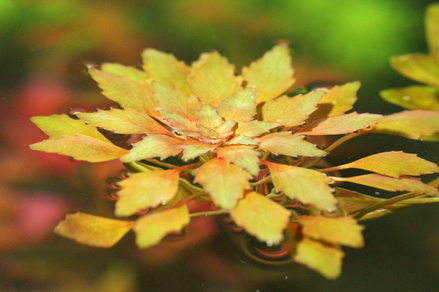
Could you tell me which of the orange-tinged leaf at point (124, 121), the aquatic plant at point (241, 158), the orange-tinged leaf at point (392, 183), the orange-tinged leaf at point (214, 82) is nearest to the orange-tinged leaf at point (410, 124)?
the aquatic plant at point (241, 158)

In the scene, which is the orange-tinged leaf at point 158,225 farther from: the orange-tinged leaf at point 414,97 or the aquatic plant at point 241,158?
the orange-tinged leaf at point 414,97

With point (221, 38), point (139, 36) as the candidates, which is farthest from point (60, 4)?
point (221, 38)

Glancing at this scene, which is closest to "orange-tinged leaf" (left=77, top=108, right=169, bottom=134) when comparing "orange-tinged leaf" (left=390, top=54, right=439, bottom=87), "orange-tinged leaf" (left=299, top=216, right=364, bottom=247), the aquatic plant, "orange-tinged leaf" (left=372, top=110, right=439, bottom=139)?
the aquatic plant

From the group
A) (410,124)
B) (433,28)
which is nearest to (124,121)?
(410,124)

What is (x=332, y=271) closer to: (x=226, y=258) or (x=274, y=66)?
(x=226, y=258)

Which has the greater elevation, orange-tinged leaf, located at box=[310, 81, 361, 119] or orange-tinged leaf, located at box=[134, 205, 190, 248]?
orange-tinged leaf, located at box=[310, 81, 361, 119]

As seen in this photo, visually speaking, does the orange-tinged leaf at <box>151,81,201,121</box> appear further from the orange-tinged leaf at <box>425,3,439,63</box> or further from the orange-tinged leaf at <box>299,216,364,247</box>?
the orange-tinged leaf at <box>425,3,439,63</box>
